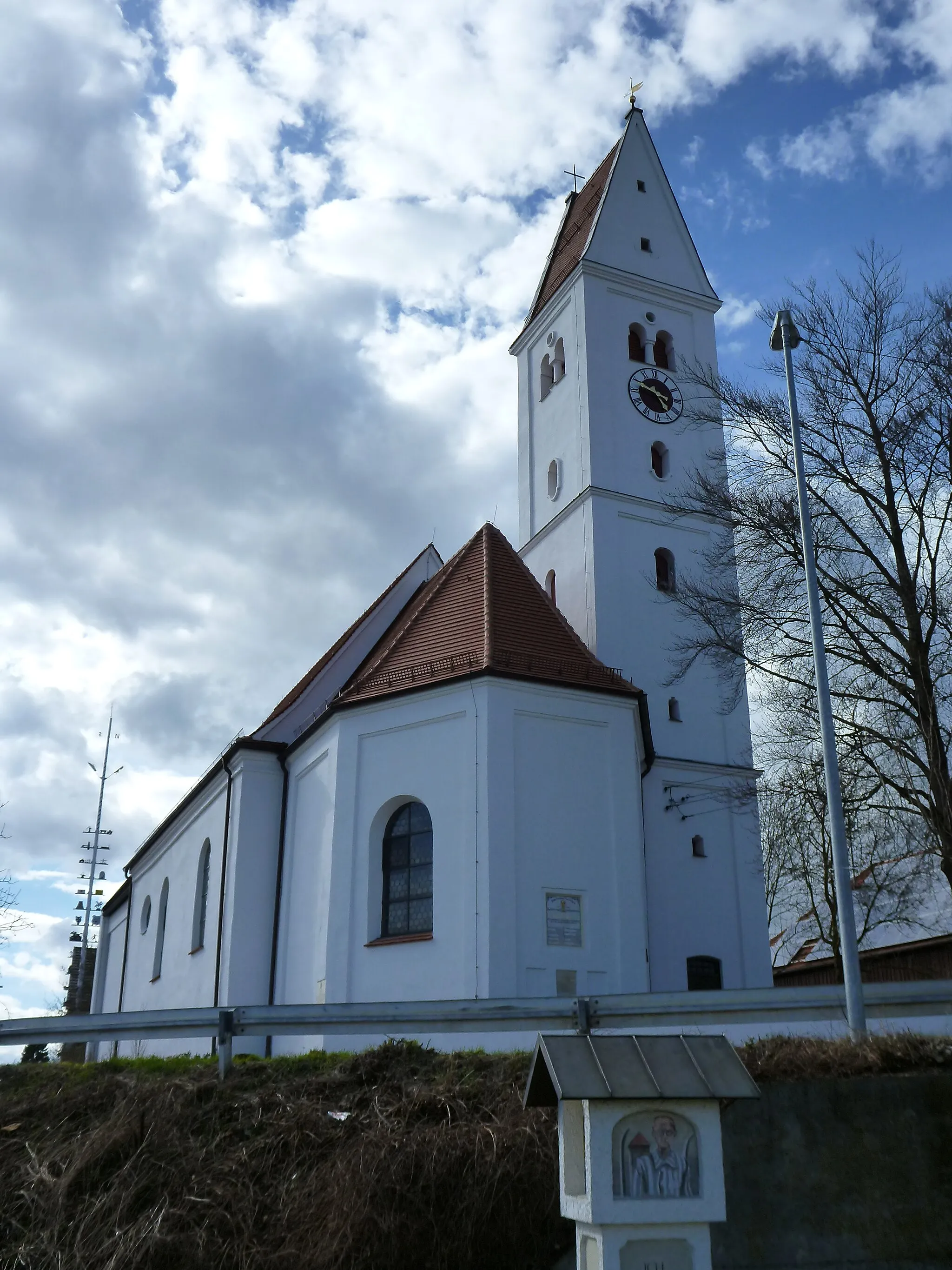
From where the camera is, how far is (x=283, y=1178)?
784 cm

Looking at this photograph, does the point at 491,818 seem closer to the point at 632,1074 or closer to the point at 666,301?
the point at 632,1074

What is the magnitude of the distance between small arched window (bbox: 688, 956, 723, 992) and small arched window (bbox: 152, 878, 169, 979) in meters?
13.7

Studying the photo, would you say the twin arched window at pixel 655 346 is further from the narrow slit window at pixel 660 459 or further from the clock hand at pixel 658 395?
the narrow slit window at pixel 660 459

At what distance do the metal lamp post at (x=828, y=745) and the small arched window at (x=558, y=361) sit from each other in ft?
49.8

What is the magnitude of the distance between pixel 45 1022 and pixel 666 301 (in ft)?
76.3

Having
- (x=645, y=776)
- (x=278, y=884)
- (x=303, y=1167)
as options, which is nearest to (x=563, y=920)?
(x=645, y=776)

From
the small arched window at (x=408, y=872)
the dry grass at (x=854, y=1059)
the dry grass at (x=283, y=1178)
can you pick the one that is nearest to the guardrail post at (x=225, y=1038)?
the dry grass at (x=283, y=1178)

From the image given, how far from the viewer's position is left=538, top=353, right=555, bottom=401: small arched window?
2847 cm

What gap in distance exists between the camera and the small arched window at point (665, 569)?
24969 mm

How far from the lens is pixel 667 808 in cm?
2256

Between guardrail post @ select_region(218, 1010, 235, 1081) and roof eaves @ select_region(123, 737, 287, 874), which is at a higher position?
roof eaves @ select_region(123, 737, 287, 874)

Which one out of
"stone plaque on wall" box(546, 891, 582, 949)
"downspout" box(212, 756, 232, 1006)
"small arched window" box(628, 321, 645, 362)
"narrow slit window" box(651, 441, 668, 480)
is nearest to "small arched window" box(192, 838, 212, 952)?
"downspout" box(212, 756, 232, 1006)

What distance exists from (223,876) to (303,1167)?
1468 centimetres

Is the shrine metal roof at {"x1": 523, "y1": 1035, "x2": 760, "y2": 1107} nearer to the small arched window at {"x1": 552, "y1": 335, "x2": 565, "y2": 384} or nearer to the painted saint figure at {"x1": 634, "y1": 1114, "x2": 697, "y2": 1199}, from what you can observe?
the painted saint figure at {"x1": 634, "y1": 1114, "x2": 697, "y2": 1199}
